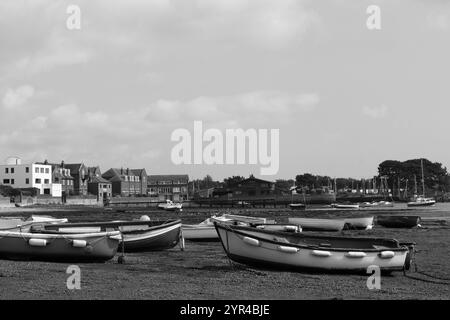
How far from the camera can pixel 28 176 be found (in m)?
150

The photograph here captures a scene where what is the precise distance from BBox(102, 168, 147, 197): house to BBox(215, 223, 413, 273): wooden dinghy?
168 m

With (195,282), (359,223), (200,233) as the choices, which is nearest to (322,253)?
(195,282)

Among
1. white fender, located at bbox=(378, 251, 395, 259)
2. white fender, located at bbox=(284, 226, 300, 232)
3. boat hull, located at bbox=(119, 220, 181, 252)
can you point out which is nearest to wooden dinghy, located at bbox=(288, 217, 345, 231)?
white fender, located at bbox=(284, 226, 300, 232)

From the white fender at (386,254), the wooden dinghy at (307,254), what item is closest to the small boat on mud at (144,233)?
the wooden dinghy at (307,254)

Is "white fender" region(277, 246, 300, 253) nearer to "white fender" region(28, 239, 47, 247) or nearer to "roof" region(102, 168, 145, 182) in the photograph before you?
"white fender" region(28, 239, 47, 247)

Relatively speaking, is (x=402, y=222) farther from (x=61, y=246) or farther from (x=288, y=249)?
(x=61, y=246)

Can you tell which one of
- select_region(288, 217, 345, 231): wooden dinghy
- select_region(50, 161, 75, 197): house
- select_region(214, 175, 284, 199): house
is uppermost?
select_region(50, 161, 75, 197): house

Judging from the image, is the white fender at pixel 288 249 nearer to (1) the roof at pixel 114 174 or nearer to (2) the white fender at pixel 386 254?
(2) the white fender at pixel 386 254

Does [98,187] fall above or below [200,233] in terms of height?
above

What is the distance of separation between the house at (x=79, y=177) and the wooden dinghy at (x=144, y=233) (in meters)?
141

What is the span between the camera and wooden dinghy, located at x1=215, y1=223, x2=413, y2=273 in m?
19.3
